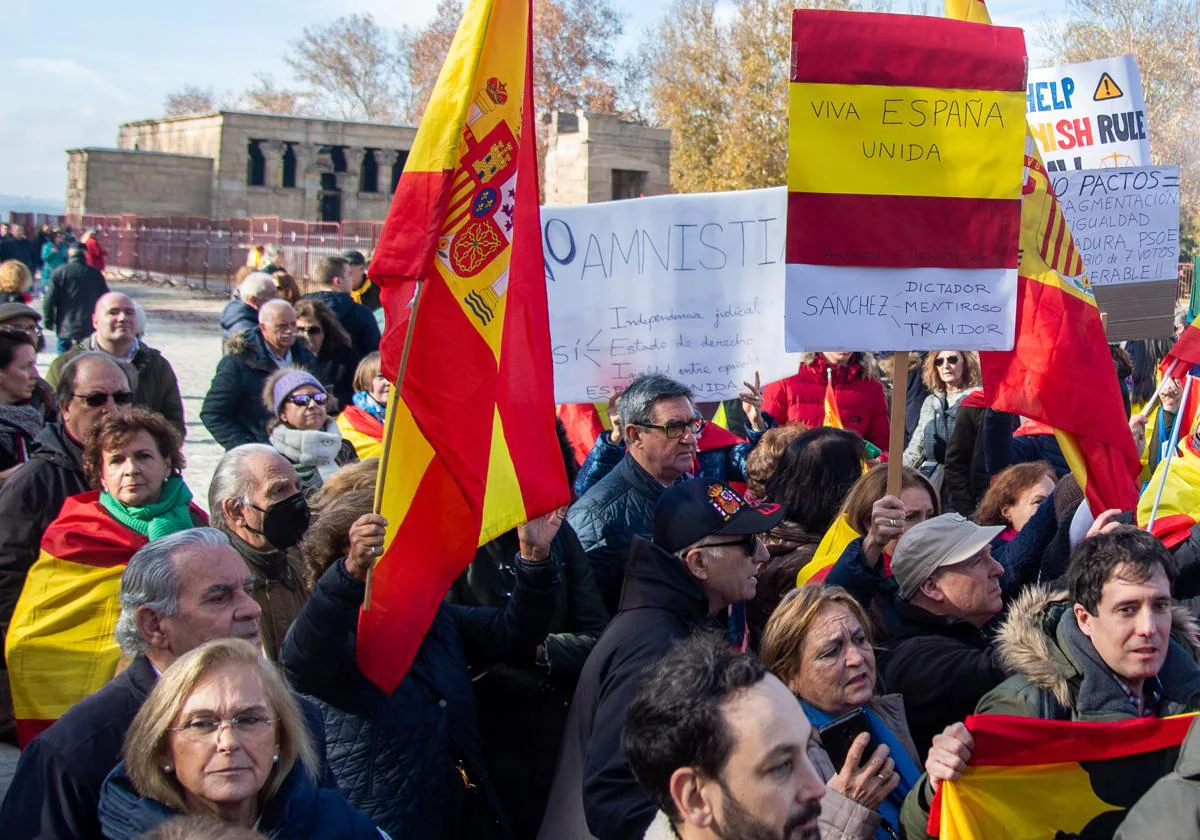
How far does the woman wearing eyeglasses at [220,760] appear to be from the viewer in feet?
8.95

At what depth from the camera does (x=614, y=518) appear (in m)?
4.79

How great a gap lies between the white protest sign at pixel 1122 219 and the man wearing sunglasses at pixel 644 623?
4057 mm

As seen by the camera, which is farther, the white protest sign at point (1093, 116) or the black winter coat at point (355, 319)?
the black winter coat at point (355, 319)

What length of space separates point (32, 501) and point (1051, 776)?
11.0ft

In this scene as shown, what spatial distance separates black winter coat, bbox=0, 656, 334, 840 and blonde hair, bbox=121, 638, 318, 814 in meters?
0.14

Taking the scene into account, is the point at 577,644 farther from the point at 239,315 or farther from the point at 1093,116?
the point at 239,315

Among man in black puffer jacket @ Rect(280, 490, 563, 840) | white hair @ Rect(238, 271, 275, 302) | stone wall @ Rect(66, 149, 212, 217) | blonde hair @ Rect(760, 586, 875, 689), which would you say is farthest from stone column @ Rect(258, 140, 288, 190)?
blonde hair @ Rect(760, 586, 875, 689)

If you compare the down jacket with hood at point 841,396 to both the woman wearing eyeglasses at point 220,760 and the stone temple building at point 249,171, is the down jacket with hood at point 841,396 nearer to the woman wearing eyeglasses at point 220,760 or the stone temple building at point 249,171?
the woman wearing eyeglasses at point 220,760

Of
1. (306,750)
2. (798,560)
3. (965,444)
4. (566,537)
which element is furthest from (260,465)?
(965,444)

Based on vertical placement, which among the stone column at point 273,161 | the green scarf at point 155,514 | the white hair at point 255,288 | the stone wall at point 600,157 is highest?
the stone column at point 273,161

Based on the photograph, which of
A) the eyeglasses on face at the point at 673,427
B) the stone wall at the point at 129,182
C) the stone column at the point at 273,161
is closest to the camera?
the eyeglasses on face at the point at 673,427

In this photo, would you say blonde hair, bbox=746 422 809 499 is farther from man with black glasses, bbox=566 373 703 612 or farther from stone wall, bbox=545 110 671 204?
stone wall, bbox=545 110 671 204

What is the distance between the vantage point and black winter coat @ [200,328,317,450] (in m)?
7.29

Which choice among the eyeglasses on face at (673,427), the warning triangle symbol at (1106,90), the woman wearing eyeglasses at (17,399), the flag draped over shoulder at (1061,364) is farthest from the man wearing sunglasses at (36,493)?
the warning triangle symbol at (1106,90)
